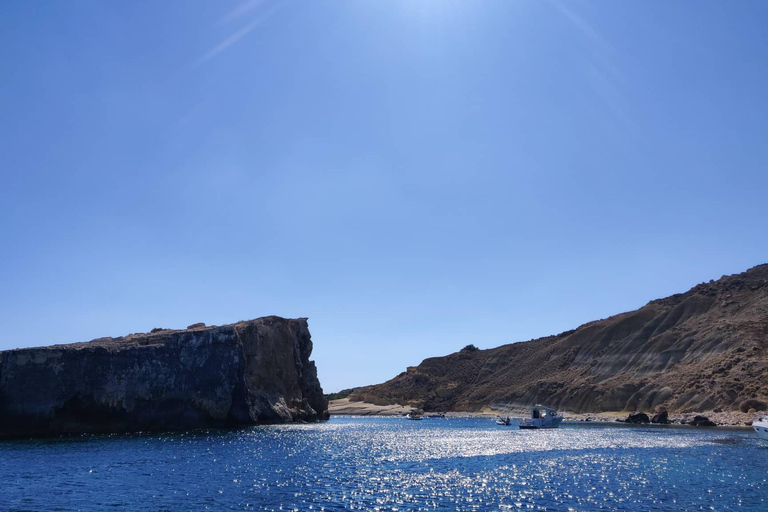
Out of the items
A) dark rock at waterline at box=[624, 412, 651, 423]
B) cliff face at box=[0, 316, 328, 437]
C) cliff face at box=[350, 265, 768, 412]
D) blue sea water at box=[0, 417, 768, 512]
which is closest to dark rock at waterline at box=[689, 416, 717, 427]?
cliff face at box=[350, 265, 768, 412]

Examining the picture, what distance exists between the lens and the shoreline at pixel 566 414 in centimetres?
7075

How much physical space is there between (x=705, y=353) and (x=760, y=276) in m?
34.3

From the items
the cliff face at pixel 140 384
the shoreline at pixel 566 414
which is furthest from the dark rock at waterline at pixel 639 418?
the cliff face at pixel 140 384

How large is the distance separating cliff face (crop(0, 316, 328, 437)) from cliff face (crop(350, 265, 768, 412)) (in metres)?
63.5

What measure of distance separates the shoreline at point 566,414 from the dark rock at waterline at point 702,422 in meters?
0.83

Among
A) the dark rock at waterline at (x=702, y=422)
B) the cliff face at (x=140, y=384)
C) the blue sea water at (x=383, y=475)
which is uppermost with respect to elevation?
the cliff face at (x=140, y=384)

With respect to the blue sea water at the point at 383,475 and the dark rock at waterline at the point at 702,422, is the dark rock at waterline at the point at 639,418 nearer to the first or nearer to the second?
the dark rock at waterline at the point at 702,422

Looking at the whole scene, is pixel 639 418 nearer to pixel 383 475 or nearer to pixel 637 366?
pixel 637 366

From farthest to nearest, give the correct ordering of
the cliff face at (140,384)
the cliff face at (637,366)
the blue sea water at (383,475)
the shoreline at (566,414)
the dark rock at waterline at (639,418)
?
the cliff face at (637,366) → the dark rock at waterline at (639,418) → the shoreline at (566,414) → the cliff face at (140,384) → the blue sea water at (383,475)

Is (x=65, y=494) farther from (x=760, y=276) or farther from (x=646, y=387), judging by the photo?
(x=760, y=276)

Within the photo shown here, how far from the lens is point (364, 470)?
35938 millimetres

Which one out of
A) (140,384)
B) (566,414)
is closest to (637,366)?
(566,414)

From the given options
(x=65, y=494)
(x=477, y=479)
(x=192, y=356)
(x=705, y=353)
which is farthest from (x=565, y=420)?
(x=65, y=494)

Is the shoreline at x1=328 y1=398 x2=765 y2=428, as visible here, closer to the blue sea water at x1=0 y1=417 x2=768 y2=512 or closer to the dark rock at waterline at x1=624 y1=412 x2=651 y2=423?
the dark rock at waterline at x1=624 y1=412 x2=651 y2=423
